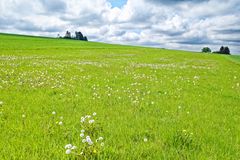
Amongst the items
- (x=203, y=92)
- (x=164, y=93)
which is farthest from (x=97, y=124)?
(x=203, y=92)

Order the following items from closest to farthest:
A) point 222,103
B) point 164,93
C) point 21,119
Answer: point 21,119, point 222,103, point 164,93

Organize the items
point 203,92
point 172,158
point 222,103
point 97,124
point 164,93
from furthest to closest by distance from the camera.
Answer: point 203,92 < point 164,93 < point 222,103 < point 97,124 < point 172,158

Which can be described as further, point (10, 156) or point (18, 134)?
point (18, 134)

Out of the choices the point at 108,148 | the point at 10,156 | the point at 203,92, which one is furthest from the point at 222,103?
the point at 10,156

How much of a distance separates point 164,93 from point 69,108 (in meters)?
4.85

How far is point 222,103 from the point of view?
1013 centimetres

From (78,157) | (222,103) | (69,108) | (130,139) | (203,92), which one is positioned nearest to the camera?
(78,157)

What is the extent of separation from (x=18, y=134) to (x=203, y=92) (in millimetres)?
9173

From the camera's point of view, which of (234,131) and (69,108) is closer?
(234,131)

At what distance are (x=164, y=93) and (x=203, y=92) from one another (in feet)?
7.45

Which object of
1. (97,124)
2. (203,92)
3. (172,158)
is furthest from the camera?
(203,92)

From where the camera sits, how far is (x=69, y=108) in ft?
27.0

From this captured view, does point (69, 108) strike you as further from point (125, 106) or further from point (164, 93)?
point (164, 93)

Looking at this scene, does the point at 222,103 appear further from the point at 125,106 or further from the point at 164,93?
the point at 125,106
